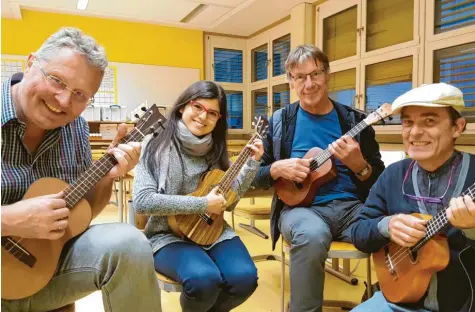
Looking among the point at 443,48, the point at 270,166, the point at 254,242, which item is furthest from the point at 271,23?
the point at 270,166

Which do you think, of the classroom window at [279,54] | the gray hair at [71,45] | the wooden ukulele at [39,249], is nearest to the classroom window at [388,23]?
the classroom window at [279,54]

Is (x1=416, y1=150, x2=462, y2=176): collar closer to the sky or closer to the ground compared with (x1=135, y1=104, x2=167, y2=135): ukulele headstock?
closer to the ground

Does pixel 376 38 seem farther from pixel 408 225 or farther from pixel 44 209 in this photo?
pixel 44 209

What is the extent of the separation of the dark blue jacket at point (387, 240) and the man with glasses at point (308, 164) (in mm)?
294

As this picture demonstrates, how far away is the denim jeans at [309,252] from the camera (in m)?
1.74

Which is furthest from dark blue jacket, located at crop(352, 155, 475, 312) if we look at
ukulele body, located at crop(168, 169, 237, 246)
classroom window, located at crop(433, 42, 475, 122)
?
classroom window, located at crop(433, 42, 475, 122)

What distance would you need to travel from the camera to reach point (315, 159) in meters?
2.04

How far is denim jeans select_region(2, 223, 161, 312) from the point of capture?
1.15 m

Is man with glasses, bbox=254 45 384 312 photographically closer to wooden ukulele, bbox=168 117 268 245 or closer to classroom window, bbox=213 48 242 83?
wooden ukulele, bbox=168 117 268 245

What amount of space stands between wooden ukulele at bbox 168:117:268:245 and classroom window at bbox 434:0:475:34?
2611 mm

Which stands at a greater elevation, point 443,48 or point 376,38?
point 376,38

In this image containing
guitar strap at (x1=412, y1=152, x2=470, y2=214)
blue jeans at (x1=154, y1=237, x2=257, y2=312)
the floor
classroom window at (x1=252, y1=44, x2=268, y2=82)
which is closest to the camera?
guitar strap at (x1=412, y1=152, x2=470, y2=214)

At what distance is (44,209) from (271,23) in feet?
18.6

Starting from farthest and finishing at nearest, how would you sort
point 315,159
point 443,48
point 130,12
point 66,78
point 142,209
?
point 130,12
point 443,48
point 315,159
point 142,209
point 66,78
